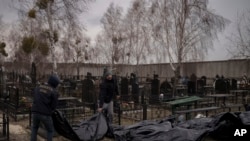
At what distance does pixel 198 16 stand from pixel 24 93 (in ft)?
33.4

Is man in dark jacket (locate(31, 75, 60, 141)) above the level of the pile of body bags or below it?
above

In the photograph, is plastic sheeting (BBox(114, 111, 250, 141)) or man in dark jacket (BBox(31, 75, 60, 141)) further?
plastic sheeting (BBox(114, 111, 250, 141))

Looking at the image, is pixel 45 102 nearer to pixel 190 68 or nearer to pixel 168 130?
pixel 168 130

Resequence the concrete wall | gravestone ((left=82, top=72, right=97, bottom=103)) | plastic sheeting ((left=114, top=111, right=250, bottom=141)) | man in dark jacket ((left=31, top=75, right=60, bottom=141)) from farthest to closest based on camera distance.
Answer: the concrete wall
gravestone ((left=82, top=72, right=97, bottom=103))
plastic sheeting ((left=114, top=111, right=250, bottom=141))
man in dark jacket ((left=31, top=75, right=60, bottom=141))

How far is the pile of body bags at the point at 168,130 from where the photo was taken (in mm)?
6402

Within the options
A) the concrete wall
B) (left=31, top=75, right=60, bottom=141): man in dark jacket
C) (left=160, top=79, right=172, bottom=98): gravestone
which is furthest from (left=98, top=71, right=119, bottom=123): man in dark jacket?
the concrete wall

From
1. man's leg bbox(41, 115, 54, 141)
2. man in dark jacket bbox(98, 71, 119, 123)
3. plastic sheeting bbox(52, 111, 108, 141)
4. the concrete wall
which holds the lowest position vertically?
plastic sheeting bbox(52, 111, 108, 141)

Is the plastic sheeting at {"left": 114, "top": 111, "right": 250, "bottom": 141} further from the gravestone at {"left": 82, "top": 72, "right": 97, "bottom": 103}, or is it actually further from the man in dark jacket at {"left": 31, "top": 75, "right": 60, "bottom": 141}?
the gravestone at {"left": 82, "top": 72, "right": 97, "bottom": 103}

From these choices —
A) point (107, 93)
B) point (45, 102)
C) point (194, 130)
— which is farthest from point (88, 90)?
point (194, 130)

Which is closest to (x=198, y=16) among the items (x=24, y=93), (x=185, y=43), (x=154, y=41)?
(x=185, y=43)

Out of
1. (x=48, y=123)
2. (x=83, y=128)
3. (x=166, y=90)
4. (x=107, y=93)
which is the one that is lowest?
(x=83, y=128)

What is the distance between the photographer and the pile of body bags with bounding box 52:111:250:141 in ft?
21.0

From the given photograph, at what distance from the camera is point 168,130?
655cm

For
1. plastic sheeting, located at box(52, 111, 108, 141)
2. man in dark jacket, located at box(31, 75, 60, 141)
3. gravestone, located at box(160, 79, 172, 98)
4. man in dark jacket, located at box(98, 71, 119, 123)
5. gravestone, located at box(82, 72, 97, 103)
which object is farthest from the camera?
gravestone, located at box(160, 79, 172, 98)
